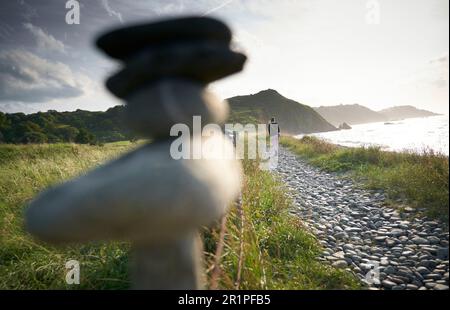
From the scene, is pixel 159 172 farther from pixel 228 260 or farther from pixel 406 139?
pixel 406 139

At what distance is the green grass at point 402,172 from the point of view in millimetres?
2986

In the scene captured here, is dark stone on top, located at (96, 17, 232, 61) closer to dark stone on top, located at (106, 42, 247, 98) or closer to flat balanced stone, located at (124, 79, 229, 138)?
dark stone on top, located at (106, 42, 247, 98)

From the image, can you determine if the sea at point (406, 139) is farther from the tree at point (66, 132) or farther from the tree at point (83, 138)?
the tree at point (66, 132)

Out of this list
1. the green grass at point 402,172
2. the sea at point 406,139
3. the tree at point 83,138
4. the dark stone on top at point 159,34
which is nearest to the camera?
the dark stone on top at point 159,34

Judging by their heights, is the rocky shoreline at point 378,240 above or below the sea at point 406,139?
below

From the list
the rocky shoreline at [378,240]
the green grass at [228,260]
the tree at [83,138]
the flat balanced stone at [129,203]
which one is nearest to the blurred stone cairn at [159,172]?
the flat balanced stone at [129,203]

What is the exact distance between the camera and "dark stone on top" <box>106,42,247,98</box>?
49.9 inches

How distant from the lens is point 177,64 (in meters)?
1.28

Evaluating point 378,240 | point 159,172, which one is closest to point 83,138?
point 378,240

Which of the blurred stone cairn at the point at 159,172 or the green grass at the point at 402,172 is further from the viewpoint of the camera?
the green grass at the point at 402,172

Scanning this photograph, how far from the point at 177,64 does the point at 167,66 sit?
50 millimetres
